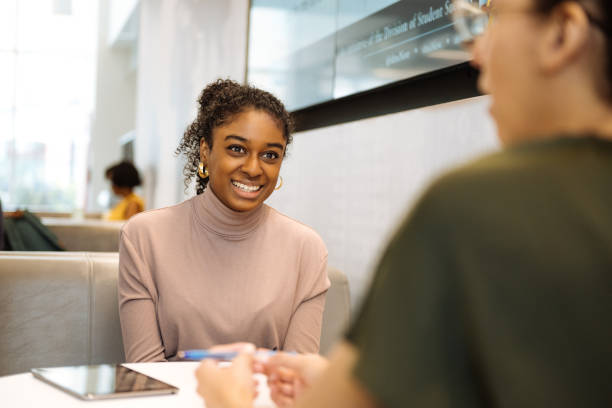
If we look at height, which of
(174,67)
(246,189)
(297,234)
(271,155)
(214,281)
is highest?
(174,67)

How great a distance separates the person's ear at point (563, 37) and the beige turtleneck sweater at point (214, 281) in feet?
4.34

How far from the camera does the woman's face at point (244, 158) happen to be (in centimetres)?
183

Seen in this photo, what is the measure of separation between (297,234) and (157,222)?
386 millimetres

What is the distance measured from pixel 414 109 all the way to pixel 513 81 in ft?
5.45

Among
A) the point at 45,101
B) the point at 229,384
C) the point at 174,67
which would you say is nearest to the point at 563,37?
the point at 229,384

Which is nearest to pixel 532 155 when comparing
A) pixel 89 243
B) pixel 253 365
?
pixel 253 365

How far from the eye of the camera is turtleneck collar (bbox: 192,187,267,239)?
180 centimetres

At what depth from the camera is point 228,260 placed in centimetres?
178

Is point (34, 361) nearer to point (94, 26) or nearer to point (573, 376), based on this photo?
point (573, 376)

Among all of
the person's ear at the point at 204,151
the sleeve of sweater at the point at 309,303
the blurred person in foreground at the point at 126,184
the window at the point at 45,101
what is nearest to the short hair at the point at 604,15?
the sleeve of sweater at the point at 309,303

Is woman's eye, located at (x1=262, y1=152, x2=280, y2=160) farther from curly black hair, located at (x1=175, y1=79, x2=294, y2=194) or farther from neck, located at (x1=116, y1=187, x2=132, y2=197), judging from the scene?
neck, located at (x1=116, y1=187, x2=132, y2=197)

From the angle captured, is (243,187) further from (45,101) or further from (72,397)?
(45,101)

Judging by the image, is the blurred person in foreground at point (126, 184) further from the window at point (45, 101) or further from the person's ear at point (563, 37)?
the person's ear at point (563, 37)

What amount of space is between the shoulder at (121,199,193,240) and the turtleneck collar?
0.12ft
